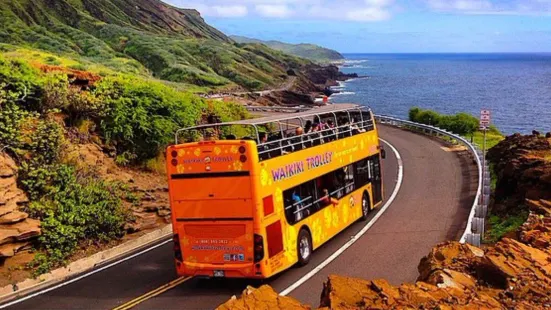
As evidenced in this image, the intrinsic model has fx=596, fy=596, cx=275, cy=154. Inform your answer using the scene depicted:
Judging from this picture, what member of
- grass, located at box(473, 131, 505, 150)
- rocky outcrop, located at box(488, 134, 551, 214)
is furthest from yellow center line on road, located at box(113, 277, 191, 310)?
grass, located at box(473, 131, 505, 150)

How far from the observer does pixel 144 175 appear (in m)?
22.8

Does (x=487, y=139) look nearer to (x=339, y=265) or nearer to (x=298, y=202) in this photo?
(x=339, y=265)

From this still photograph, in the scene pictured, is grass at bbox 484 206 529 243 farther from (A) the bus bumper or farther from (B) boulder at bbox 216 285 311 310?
(B) boulder at bbox 216 285 311 310

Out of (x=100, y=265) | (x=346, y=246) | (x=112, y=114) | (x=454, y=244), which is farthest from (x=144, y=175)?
(x=454, y=244)

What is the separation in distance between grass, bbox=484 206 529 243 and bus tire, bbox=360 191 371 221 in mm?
4143

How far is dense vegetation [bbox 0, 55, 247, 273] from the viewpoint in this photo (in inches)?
687

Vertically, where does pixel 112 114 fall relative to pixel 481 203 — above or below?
above

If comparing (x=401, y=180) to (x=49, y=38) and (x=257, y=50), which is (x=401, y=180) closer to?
(x=49, y=38)

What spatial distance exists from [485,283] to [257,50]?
463ft

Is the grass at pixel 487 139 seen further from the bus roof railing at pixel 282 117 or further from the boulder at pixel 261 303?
the boulder at pixel 261 303

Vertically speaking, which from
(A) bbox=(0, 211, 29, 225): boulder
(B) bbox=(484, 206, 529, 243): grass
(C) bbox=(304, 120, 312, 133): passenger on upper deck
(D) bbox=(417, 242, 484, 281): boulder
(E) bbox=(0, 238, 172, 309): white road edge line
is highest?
(C) bbox=(304, 120, 312, 133): passenger on upper deck

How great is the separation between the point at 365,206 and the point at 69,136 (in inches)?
418

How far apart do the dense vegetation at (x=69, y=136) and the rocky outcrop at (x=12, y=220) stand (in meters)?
0.35

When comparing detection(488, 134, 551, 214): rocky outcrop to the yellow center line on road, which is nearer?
the yellow center line on road
